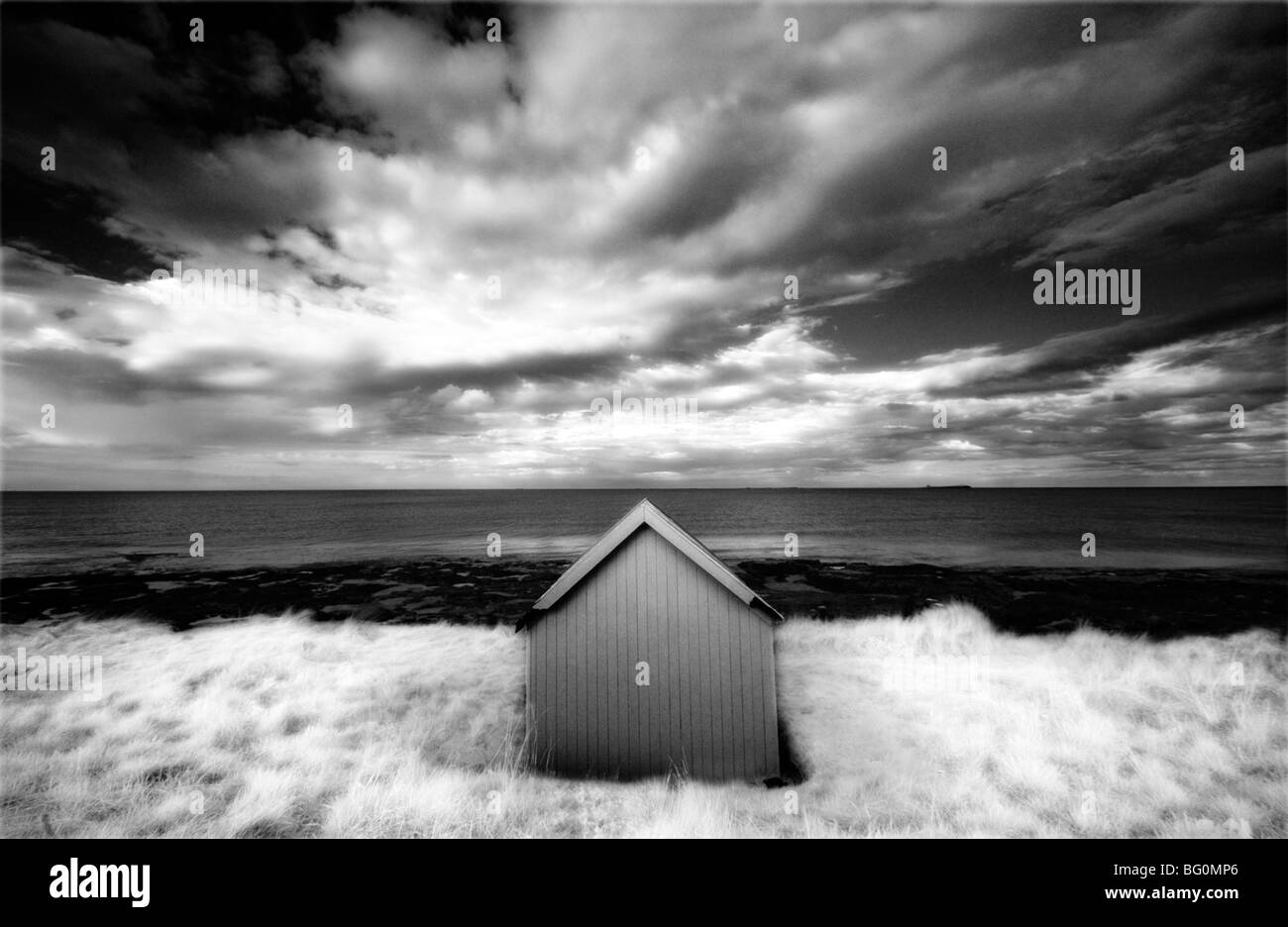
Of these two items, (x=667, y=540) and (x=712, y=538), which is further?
(x=712, y=538)

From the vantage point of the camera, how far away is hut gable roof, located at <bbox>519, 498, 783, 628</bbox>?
9.17m

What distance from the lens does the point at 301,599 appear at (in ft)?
99.7

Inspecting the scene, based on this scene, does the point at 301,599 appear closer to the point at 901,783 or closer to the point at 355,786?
the point at 355,786

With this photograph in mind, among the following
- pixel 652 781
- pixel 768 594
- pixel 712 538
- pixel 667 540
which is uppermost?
pixel 667 540

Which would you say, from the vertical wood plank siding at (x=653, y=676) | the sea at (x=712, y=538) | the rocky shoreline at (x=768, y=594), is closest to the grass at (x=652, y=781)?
the vertical wood plank siding at (x=653, y=676)

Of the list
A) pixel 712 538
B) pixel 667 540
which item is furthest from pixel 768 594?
pixel 712 538

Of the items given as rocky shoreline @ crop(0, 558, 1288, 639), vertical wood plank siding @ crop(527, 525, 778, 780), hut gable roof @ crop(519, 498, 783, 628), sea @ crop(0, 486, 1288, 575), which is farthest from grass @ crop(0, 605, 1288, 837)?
sea @ crop(0, 486, 1288, 575)

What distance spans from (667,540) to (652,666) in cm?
227

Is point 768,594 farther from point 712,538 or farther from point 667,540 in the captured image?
point 712,538

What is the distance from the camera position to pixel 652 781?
8.92 m

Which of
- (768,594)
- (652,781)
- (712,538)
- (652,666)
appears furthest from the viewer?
(712,538)

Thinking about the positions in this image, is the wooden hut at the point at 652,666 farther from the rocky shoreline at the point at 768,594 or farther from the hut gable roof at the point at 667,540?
the rocky shoreline at the point at 768,594
